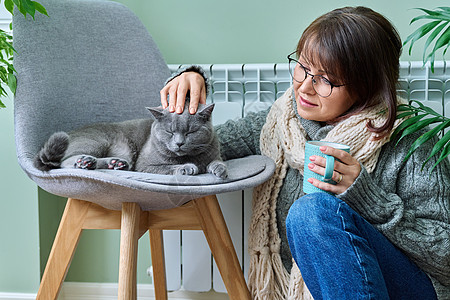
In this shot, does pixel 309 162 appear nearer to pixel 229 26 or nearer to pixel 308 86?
pixel 308 86

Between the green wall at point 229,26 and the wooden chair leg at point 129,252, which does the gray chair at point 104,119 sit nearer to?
the wooden chair leg at point 129,252

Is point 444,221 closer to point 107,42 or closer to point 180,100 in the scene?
point 180,100

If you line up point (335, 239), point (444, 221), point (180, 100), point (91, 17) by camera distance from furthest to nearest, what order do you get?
1. point (91, 17)
2. point (180, 100)
3. point (444, 221)
4. point (335, 239)

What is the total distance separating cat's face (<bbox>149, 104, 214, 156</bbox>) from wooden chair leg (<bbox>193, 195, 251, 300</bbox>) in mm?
138

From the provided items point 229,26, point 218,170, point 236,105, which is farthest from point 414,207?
point 229,26

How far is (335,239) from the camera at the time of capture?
0.83 meters

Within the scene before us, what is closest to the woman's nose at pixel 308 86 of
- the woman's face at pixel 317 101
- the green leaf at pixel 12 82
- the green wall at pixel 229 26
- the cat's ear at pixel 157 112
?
the woman's face at pixel 317 101

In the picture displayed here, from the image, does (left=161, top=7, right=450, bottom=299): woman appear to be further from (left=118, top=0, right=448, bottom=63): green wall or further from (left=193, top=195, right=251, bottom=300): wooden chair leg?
(left=118, top=0, right=448, bottom=63): green wall

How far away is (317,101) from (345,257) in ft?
1.24

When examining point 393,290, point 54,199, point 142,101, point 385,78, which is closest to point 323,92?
point 385,78

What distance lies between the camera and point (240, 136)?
1246 millimetres

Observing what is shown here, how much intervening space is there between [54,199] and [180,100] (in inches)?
32.4

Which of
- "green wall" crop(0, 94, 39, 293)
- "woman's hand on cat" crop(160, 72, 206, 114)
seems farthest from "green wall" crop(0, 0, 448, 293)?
"woman's hand on cat" crop(160, 72, 206, 114)

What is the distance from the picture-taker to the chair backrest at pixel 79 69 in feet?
3.64
